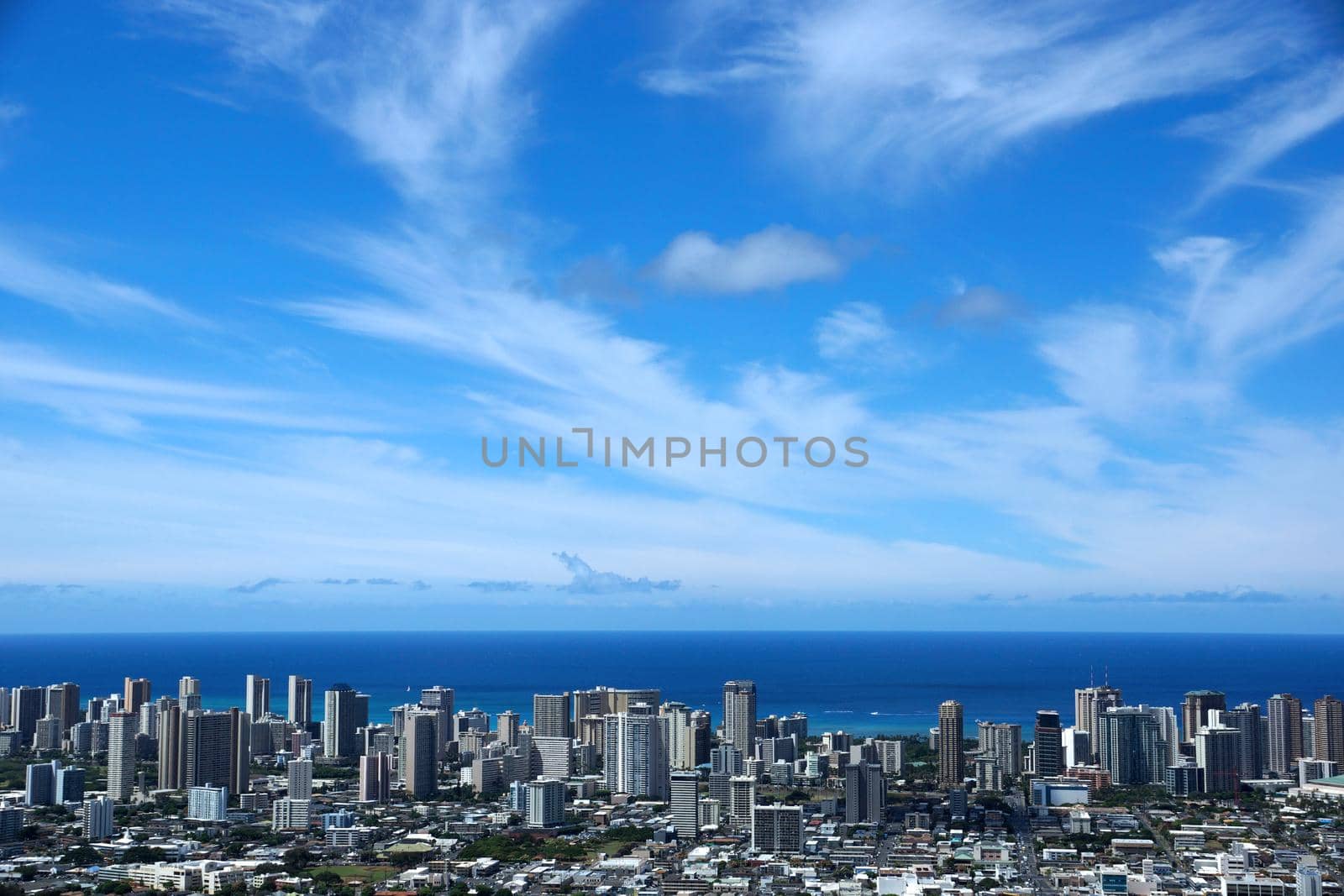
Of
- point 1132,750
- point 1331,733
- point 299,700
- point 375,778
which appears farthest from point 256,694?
point 1331,733

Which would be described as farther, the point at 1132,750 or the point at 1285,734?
the point at 1285,734

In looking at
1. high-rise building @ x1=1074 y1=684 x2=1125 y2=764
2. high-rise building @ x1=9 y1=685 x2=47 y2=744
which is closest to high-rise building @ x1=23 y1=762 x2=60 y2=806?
high-rise building @ x1=9 y1=685 x2=47 y2=744

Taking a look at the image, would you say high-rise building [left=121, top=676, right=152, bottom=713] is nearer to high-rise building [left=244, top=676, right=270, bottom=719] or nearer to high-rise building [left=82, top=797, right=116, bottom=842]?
high-rise building [left=244, top=676, right=270, bottom=719]

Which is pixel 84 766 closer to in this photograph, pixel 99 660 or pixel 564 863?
pixel 564 863

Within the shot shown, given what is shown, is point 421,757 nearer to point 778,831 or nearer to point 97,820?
point 97,820

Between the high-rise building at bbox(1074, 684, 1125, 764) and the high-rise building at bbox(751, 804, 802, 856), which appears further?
the high-rise building at bbox(1074, 684, 1125, 764)

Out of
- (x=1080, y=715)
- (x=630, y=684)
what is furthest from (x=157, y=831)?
(x=630, y=684)
